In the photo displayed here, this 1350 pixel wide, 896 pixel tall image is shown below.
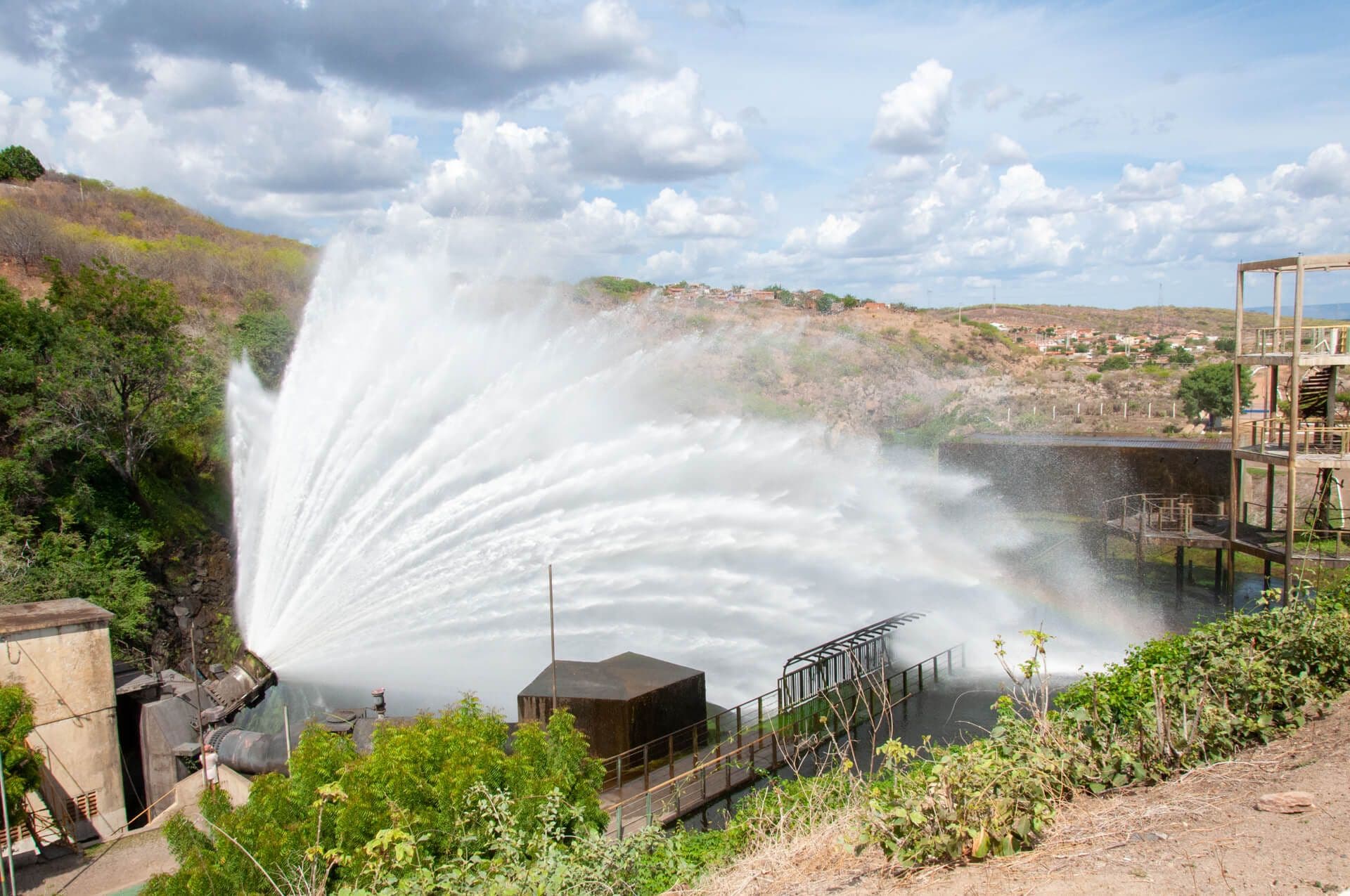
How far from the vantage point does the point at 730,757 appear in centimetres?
1445

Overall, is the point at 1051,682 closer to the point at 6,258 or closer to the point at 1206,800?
the point at 1206,800

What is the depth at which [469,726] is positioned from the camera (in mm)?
9570

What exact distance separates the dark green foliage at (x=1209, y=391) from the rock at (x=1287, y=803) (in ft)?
178

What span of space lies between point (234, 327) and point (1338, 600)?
1491 inches

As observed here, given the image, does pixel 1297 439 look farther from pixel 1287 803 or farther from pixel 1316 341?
pixel 1287 803

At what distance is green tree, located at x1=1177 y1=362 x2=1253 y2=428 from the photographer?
52.5m

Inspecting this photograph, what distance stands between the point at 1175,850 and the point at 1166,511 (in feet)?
78.3

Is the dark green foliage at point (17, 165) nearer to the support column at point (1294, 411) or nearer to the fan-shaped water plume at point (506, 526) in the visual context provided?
the fan-shaped water plume at point (506, 526)

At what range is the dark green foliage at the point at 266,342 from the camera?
32.3 m

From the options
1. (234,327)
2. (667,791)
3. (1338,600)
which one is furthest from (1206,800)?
(234,327)

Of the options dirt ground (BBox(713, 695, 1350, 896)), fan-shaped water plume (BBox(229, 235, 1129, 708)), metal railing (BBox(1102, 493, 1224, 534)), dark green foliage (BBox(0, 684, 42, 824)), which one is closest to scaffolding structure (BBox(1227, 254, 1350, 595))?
metal railing (BBox(1102, 493, 1224, 534))

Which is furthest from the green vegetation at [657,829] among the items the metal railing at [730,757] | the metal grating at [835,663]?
the metal grating at [835,663]

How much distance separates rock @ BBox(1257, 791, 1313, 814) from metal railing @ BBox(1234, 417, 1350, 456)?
1305cm

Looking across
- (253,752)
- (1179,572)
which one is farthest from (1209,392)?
(253,752)
